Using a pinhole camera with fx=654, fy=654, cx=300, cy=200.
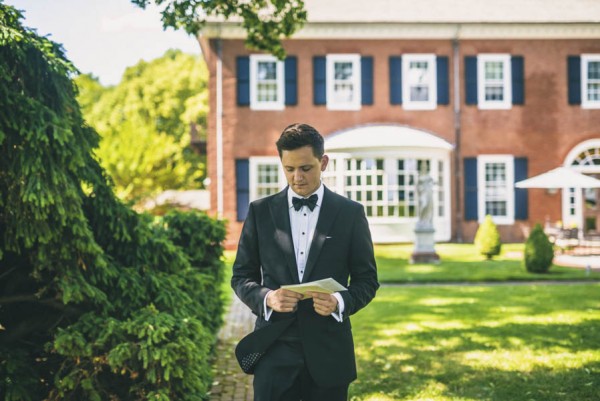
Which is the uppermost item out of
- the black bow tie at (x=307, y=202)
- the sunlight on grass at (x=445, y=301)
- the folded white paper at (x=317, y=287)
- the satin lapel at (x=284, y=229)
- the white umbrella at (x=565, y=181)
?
the white umbrella at (x=565, y=181)

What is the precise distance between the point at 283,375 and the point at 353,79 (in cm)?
1975

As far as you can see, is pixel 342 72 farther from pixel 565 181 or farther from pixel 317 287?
pixel 317 287

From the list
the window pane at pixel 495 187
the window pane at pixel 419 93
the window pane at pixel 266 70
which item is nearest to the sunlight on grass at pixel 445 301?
the window pane at pixel 495 187

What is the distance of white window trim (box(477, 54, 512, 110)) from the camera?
22.2m

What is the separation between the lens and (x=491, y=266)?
14961 mm

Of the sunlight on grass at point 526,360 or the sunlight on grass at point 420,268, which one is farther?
the sunlight on grass at point 420,268

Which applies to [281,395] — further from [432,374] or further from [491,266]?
[491,266]

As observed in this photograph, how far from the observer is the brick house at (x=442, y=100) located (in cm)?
2166

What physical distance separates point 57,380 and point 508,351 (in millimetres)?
4701

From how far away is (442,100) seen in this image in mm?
22078

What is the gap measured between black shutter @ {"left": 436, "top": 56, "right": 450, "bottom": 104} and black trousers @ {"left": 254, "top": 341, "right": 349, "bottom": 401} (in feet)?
65.9

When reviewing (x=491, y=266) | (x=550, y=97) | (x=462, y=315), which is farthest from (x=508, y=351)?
(x=550, y=97)

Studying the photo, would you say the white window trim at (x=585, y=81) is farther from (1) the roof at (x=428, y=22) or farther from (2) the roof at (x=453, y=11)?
(2) the roof at (x=453, y=11)

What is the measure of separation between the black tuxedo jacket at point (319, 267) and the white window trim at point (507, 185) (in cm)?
1979
